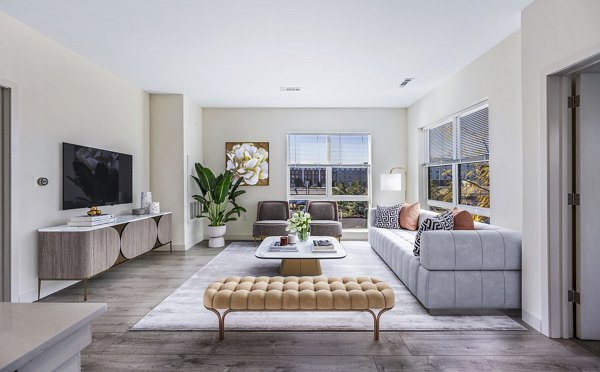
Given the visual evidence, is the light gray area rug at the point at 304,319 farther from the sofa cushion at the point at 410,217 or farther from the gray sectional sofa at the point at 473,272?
the sofa cushion at the point at 410,217

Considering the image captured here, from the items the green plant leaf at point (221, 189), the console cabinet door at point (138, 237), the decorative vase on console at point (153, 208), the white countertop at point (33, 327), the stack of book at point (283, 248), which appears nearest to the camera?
the white countertop at point (33, 327)

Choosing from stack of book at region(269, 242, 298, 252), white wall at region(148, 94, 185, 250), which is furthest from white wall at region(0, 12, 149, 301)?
stack of book at region(269, 242, 298, 252)

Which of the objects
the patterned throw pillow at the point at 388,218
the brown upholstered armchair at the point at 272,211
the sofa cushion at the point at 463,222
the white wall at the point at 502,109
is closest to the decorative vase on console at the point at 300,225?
the patterned throw pillow at the point at 388,218

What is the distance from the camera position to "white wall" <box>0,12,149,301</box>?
3176 millimetres

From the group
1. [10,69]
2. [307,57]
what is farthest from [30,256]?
[307,57]

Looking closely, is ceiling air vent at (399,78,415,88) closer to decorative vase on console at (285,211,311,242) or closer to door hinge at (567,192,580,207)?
decorative vase on console at (285,211,311,242)

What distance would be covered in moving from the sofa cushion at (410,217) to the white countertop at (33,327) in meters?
4.84

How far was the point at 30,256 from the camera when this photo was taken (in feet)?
10.9

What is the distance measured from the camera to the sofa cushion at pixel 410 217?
5176mm

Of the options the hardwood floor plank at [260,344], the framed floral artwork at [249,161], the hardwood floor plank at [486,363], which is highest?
the framed floral artwork at [249,161]

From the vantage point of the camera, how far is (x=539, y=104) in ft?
8.61

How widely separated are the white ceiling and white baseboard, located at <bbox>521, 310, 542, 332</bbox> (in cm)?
257

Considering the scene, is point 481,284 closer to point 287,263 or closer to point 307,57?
point 287,263

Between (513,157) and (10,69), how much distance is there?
190 inches
